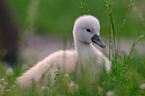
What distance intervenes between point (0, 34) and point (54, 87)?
5.63 metres

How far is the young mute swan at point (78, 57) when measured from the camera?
3.39m

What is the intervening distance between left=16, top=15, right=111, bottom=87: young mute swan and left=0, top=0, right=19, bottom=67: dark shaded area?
4707mm

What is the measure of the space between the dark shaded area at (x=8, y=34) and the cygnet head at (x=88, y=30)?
15.4 feet

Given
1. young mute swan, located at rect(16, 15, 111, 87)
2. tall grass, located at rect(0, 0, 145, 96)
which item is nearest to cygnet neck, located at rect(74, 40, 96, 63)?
young mute swan, located at rect(16, 15, 111, 87)

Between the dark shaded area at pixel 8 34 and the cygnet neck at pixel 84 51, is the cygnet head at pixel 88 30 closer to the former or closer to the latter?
the cygnet neck at pixel 84 51

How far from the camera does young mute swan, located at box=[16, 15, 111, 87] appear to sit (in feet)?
11.1

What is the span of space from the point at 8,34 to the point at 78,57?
5091 millimetres

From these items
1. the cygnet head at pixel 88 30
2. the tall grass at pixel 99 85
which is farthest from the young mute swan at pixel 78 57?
the tall grass at pixel 99 85

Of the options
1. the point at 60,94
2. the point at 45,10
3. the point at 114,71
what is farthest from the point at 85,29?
the point at 45,10

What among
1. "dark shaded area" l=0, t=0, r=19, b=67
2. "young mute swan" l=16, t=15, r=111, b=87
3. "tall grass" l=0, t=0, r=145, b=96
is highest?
"dark shaded area" l=0, t=0, r=19, b=67

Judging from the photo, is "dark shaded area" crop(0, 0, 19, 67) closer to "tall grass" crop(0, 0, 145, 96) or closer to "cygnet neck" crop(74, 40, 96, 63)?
"cygnet neck" crop(74, 40, 96, 63)

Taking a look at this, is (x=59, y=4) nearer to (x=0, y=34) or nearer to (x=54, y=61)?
(x=0, y=34)

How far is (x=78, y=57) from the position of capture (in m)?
3.56

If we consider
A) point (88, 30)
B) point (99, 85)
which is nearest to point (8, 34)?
point (88, 30)
